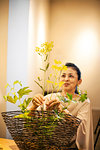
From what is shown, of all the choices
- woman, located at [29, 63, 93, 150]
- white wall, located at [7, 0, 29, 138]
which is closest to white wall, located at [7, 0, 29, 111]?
white wall, located at [7, 0, 29, 138]

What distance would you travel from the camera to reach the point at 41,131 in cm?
63

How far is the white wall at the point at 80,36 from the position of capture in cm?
291

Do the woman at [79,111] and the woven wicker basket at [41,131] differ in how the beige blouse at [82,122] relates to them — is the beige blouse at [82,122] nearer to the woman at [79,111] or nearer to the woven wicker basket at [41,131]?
the woman at [79,111]

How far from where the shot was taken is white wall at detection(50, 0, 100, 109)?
9.53ft

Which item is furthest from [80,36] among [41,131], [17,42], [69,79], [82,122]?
[41,131]

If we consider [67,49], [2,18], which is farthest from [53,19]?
[2,18]

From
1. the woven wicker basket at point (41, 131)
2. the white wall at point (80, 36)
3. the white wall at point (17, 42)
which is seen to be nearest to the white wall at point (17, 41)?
the white wall at point (17, 42)

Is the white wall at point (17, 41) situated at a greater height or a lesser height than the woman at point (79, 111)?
greater

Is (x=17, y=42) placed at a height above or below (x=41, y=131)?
above

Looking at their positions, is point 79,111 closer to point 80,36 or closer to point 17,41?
Result: point 17,41

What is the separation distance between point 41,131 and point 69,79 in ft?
3.23

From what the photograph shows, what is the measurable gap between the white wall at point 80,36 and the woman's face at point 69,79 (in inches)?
52.1

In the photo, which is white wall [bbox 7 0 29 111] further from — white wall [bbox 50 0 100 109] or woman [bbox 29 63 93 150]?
white wall [bbox 50 0 100 109]

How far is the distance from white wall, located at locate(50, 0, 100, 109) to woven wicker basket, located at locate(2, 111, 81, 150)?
2.28m
